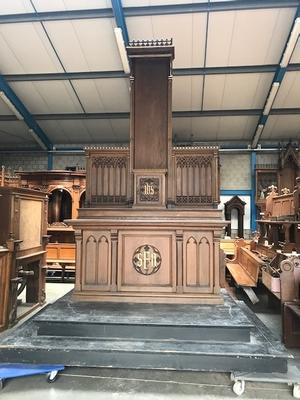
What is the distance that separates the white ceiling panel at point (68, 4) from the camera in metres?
5.04

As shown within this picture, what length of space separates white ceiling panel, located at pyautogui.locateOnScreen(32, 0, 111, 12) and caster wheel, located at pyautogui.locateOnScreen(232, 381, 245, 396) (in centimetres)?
553

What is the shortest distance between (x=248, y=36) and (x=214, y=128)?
282 cm

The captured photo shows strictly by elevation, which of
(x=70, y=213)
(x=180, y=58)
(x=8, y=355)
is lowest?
(x=8, y=355)

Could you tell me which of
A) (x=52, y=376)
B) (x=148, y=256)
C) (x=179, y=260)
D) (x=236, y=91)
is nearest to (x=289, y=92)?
(x=236, y=91)

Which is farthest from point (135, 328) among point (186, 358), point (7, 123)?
point (7, 123)

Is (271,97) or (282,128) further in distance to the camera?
(282,128)

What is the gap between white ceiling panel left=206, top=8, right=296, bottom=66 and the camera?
16.7 feet

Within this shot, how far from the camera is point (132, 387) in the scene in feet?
7.47

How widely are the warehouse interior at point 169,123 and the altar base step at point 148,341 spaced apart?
22 centimetres

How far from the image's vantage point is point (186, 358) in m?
2.18

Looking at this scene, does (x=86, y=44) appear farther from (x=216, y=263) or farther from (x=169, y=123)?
(x=216, y=263)

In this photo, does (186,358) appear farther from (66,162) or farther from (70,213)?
(66,162)

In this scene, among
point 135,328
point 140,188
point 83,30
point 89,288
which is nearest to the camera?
point 135,328

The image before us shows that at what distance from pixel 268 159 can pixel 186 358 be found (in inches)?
292
